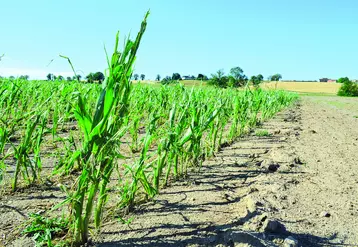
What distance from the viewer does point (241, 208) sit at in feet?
6.54

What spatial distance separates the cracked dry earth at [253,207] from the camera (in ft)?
5.25

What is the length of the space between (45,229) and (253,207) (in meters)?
1.13

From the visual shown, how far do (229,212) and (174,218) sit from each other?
13.5 inches

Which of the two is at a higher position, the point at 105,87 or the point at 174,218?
the point at 105,87

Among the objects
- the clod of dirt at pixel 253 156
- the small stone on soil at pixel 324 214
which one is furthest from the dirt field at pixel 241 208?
the clod of dirt at pixel 253 156

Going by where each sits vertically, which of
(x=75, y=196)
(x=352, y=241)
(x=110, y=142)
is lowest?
(x=352, y=241)

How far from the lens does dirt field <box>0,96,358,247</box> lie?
1596 mm

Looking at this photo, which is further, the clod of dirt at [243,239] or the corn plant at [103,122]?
the clod of dirt at [243,239]

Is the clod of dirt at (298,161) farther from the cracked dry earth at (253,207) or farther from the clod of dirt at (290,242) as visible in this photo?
the clod of dirt at (290,242)

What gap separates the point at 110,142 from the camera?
1.34 metres

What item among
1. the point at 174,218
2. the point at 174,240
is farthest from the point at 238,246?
the point at 174,218

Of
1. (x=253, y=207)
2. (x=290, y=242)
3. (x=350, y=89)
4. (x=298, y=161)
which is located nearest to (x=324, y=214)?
(x=253, y=207)

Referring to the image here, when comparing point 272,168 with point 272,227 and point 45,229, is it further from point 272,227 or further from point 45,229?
point 45,229

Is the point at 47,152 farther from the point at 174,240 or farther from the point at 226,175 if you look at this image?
the point at 174,240
